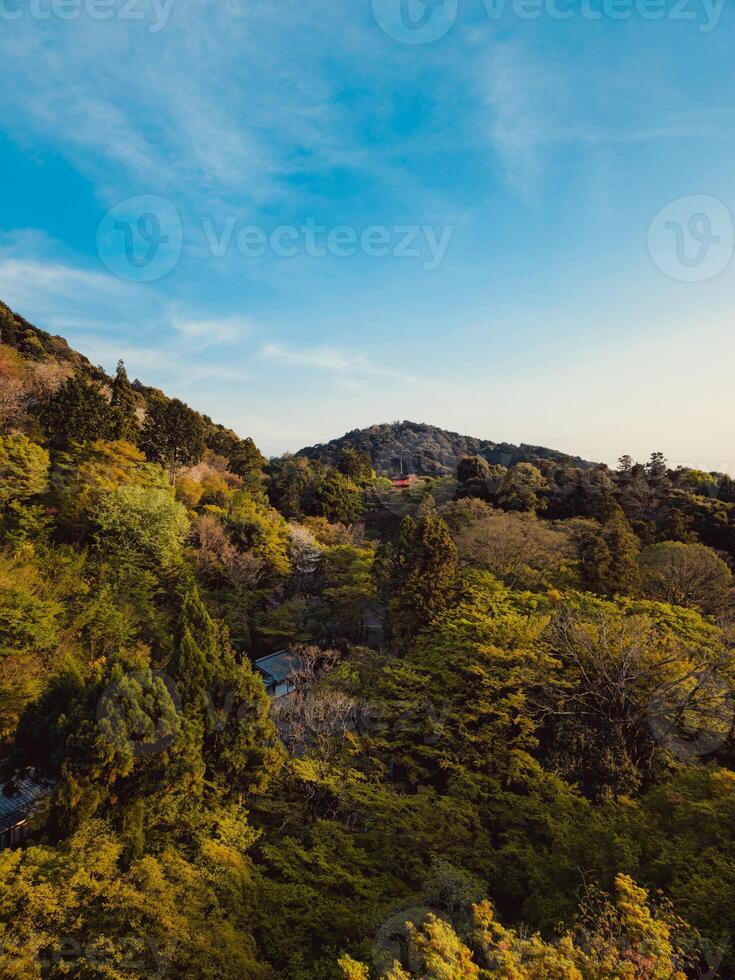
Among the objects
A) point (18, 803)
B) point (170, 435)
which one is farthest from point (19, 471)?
point (18, 803)

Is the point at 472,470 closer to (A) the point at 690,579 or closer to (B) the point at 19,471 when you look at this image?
(A) the point at 690,579

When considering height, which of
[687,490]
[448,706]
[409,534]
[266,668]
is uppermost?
[687,490]

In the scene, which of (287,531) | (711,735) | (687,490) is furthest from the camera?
(687,490)

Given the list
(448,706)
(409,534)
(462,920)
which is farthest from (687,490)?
(462,920)

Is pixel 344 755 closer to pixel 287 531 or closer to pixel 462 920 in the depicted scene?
pixel 462 920

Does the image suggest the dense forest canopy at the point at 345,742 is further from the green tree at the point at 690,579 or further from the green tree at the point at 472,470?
the green tree at the point at 472,470

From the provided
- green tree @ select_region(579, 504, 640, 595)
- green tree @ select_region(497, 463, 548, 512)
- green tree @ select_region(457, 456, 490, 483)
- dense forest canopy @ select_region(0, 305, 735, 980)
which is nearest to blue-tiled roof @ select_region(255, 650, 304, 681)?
dense forest canopy @ select_region(0, 305, 735, 980)
